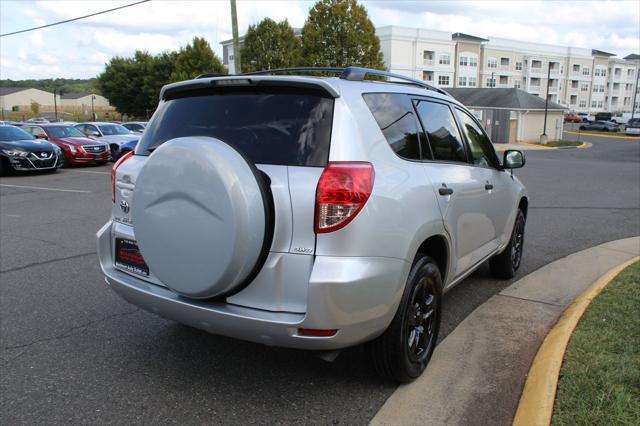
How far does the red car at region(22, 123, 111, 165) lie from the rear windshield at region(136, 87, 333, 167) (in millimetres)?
16756

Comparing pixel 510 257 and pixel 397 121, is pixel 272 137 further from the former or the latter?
pixel 510 257

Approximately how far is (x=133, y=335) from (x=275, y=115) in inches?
86.4

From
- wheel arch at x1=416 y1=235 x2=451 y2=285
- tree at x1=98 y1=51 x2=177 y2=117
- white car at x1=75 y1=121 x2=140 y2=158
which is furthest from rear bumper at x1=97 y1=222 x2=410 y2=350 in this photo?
tree at x1=98 y1=51 x2=177 y2=117

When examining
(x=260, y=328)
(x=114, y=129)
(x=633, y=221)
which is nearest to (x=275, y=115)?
(x=260, y=328)

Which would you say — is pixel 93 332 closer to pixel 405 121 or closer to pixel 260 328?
pixel 260 328

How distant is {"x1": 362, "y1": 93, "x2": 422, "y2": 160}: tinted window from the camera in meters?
3.21

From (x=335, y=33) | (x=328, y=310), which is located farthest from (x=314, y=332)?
(x=335, y=33)

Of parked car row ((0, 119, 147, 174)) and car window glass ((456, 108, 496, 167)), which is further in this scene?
parked car row ((0, 119, 147, 174))

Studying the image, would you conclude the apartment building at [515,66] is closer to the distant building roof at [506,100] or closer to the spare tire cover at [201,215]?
the distant building roof at [506,100]

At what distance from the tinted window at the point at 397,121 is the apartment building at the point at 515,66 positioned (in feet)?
221

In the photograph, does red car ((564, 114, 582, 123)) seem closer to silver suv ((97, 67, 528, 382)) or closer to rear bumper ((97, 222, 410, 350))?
silver suv ((97, 67, 528, 382))

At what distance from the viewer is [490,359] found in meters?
3.79

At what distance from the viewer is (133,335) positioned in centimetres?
410

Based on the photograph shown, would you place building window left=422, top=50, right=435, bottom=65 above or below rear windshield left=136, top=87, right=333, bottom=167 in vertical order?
above
